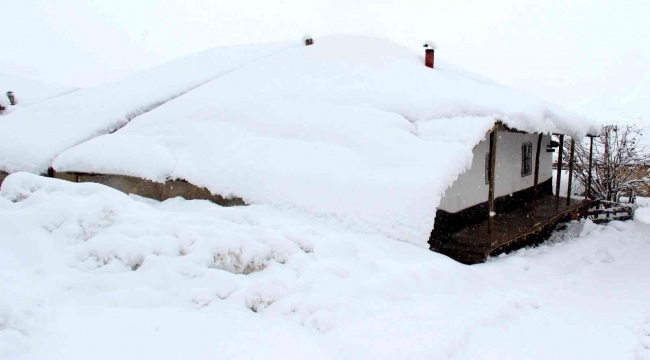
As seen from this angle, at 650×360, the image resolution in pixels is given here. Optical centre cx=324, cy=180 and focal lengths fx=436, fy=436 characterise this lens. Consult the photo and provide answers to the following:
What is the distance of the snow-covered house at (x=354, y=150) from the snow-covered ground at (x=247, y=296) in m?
1.17

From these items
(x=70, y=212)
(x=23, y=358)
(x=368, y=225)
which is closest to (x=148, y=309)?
(x=23, y=358)

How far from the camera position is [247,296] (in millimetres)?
4727

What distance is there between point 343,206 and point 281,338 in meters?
3.95

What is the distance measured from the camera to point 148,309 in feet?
14.4

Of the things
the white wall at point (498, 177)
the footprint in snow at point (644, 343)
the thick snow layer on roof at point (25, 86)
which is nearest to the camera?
the footprint in snow at point (644, 343)

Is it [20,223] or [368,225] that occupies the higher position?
[20,223]

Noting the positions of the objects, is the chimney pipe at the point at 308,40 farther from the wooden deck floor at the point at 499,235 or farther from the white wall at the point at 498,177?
the wooden deck floor at the point at 499,235

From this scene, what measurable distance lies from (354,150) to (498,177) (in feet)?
14.6

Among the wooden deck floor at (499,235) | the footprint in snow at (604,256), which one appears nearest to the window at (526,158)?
the wooden deck floor at (499,235)

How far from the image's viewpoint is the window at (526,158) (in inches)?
505

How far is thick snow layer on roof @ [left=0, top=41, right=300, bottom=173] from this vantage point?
1183 cm

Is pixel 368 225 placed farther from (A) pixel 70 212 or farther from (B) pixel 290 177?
(A) pixel 70 212

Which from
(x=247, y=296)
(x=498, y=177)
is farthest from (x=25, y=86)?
(x=247, y=296)

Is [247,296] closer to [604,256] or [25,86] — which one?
[604,256]
